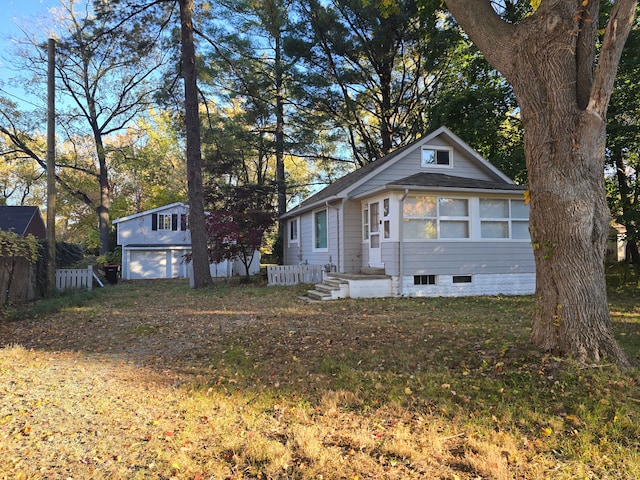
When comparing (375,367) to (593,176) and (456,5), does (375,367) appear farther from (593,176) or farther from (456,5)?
(456,5)

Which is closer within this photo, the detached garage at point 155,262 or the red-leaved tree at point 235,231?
the red-leaved tree at point 235,231

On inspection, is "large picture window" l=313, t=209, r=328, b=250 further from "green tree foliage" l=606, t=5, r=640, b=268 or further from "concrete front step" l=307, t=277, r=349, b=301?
"green tree foliage" l=606, t=5, r=640, b=268

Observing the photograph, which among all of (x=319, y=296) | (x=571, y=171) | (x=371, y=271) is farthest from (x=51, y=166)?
(x=571, y=171)

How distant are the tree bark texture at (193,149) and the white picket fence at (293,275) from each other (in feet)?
7.97

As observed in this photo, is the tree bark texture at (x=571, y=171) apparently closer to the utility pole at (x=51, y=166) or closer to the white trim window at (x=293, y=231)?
the utility pole at (x=51, y=166)

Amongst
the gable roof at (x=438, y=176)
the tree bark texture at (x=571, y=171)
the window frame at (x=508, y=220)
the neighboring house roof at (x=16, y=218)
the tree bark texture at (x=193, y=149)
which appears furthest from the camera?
the neighboring house roof at (x=16, y=218)

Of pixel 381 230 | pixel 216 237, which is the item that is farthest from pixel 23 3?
pixel 381 230

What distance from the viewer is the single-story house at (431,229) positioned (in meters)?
11.2

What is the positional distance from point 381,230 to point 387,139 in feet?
38.2

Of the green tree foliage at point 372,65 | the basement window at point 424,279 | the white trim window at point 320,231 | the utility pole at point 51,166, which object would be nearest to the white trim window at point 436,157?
the white trim window at point 320,231

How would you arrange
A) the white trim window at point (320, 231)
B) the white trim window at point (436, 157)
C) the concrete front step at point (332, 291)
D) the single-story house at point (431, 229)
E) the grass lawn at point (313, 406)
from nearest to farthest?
the grass lawn at point (313, 406), the concrete front step at point (332, 291), the single-story house at point (431, 229), the white trim window at point (436, 157), the white trim window at point (320, 231)

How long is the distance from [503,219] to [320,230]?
6484 millimetres

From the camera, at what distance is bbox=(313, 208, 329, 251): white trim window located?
1478 centimetres

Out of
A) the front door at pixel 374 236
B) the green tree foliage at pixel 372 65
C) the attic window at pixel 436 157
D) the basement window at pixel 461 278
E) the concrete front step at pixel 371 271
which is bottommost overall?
the basement window at pixel 461 278
